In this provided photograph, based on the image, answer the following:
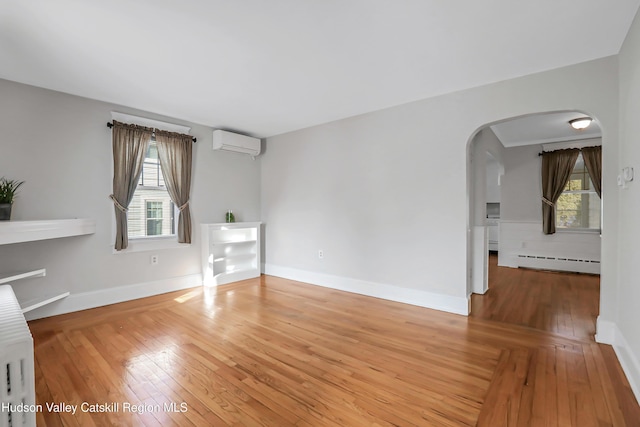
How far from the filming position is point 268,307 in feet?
11.6

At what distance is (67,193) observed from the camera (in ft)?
11.0

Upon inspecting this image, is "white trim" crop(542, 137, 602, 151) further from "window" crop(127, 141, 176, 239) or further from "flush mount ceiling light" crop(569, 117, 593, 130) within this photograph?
"window" crop(127, 141, 176, 239)

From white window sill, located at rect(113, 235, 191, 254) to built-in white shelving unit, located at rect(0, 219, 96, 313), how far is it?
0.48 meters

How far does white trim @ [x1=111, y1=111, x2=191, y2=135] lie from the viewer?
12.2 feet

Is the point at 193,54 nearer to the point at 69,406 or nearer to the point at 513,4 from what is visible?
the point at 513,4

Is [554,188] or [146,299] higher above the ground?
[554,188]

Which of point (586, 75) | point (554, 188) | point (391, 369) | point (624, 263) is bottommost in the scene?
point (391, 369)

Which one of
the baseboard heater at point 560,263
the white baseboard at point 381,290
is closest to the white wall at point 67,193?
the white baseboard at point 381,290

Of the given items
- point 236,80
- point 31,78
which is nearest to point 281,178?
point 236,80

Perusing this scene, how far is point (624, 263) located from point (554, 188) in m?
4.18

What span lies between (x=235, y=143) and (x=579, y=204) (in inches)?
263

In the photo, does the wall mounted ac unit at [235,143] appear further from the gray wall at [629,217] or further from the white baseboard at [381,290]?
the gray wall at [629,217]

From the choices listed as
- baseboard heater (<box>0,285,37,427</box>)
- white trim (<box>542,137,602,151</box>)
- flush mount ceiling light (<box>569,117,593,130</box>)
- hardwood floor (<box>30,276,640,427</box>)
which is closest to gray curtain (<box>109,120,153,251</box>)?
hardwood floor (<box>30,276,640,427</box>)

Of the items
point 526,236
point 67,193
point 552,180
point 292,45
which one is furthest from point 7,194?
point 552,180
